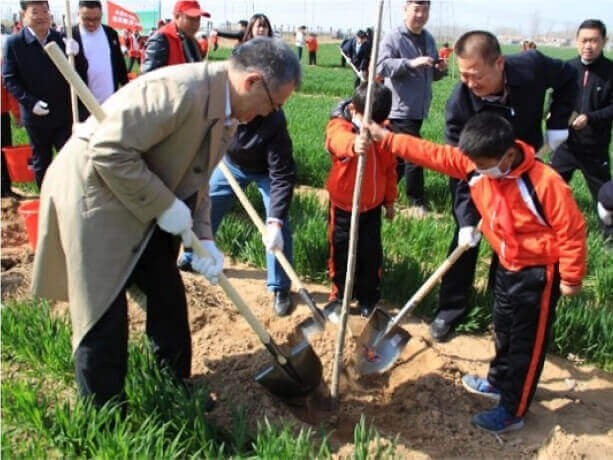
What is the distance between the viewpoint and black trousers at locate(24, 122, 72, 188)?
15.3 ft

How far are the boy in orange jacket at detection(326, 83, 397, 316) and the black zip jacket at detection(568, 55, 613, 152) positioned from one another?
2229 millimetres

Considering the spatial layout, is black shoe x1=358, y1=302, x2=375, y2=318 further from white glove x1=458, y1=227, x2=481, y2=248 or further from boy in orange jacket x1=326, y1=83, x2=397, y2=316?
white glove x1=458, y1=227, x2=481, y2=248

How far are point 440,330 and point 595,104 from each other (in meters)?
2.66

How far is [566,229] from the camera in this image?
2.23 m

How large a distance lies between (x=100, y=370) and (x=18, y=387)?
0.40 metres

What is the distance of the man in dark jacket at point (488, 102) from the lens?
2623 millimetres

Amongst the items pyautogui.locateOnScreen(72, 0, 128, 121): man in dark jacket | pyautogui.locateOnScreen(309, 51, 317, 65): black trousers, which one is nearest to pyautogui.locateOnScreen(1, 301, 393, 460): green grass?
pyautogui.locateOnScreen(72, 0, 128, 121): man in dark jacket

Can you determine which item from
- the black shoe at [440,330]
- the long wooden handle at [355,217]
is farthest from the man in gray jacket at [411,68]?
the long wooden handle at [355,217]

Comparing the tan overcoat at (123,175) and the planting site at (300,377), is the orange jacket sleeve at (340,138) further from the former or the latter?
the tan overcoat at (123,175)

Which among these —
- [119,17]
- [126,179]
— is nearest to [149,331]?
[126,179]

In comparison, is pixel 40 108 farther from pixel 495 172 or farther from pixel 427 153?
pixel 495 172

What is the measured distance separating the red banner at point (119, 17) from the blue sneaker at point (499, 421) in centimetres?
857

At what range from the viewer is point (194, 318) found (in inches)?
130

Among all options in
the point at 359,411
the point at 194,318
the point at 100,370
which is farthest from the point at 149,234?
the point at 359,411
